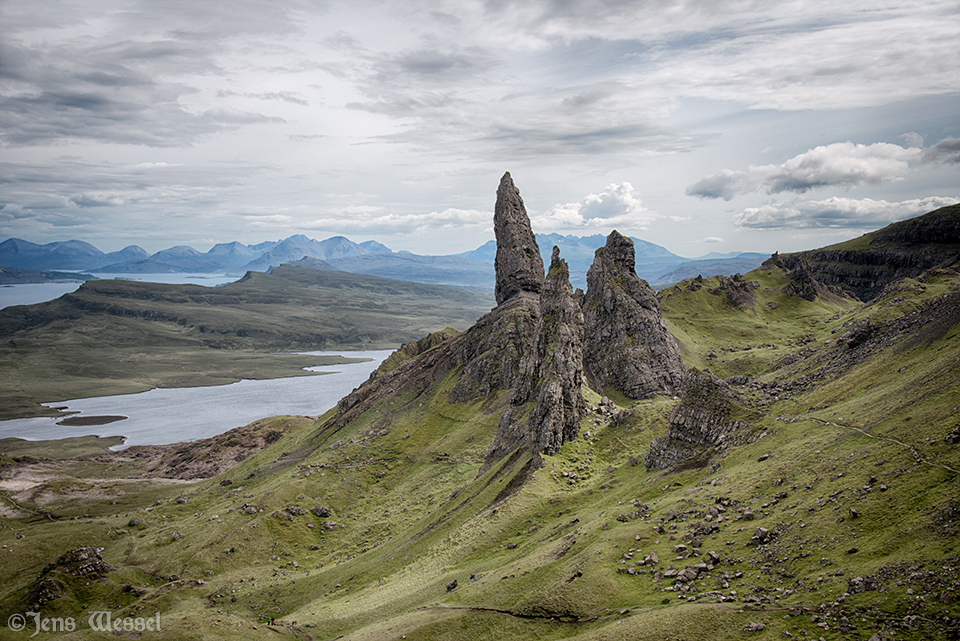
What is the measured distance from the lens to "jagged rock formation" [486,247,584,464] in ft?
275

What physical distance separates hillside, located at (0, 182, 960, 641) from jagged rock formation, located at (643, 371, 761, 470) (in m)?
0.26

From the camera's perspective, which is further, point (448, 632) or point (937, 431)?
point (448, 632)

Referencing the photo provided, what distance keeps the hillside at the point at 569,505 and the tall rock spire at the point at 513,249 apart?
728 millimetres

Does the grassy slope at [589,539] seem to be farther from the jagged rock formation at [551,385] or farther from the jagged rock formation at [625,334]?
the jagged rock formation at [625,334]

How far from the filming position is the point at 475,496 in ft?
274

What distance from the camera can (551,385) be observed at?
8538 centimetres

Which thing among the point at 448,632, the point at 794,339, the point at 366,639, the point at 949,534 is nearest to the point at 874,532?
the point at 949,534

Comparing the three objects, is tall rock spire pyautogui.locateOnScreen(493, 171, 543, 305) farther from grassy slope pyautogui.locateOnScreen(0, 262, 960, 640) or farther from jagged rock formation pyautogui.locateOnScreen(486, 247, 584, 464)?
grassy slope pyautogui.locateOnScreen(0, 262, 960, 640)

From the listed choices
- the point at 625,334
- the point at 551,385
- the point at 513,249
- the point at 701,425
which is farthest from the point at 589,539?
the point at 513,249

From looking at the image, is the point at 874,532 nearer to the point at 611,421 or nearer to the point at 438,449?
the point at 611,421

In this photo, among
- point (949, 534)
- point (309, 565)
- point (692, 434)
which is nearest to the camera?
point (949, 534)

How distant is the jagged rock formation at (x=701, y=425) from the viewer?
198 feet

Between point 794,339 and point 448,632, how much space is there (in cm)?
18546

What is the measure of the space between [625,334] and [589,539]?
89380mm
